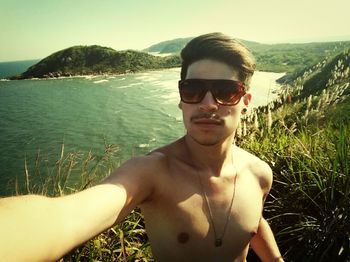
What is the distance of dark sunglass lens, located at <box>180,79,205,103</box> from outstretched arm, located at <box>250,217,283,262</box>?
3.74 feet

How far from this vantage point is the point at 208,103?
95.7 inches

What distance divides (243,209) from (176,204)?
0.60 meters

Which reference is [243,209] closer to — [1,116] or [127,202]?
[127,202]

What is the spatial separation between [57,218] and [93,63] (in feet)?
320

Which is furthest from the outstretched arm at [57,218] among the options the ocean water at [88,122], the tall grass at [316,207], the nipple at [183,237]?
the ocean water at [88,122]

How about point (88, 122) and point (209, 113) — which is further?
point (88, 122)

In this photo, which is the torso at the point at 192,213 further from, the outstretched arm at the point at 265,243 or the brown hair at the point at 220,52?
the brown hair at the point at 220,52

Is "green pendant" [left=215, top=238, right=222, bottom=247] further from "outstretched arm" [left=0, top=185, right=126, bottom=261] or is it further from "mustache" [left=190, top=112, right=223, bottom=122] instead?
"outstretched arm" [left=0, top=185, right=126, bottom=261]

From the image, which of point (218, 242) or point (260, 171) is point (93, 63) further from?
point (218, 242)

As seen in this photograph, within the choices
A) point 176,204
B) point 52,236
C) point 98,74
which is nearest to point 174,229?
point 176,204

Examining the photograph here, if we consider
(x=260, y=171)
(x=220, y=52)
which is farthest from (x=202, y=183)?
(x=220, y=52)

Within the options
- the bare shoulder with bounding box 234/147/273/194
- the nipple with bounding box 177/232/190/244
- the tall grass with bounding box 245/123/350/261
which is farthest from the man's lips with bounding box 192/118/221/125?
the tall grass with bounding box 245/123/350/261

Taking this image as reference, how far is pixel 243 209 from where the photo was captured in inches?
95.6

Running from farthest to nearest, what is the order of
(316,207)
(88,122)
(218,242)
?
(88,122), (316,207), (218,242)
